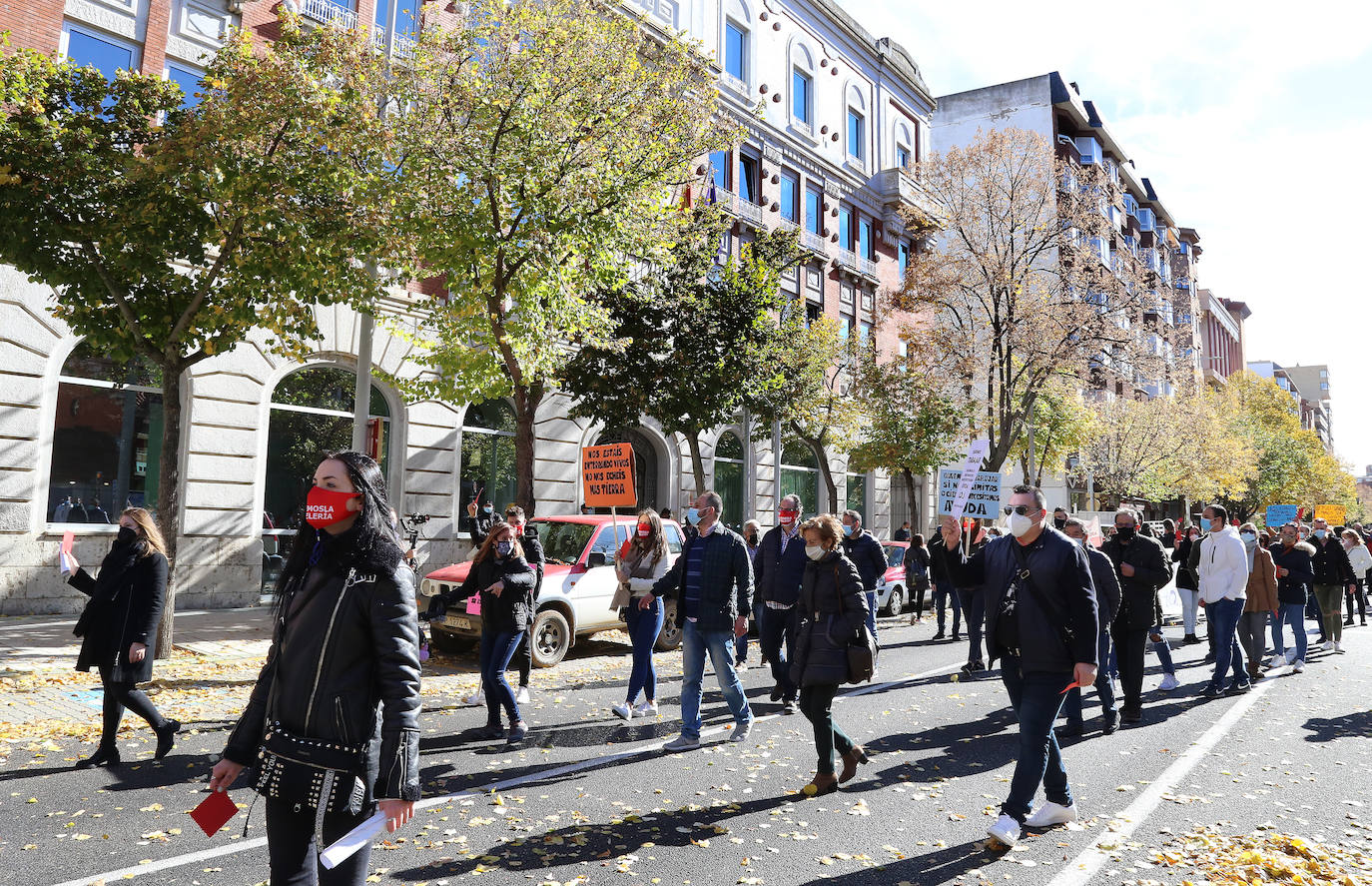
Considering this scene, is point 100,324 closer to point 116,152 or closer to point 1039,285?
point 116,152

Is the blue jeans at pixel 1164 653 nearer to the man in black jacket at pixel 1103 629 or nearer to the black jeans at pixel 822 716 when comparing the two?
the man in black jacket at pixel 1103 629

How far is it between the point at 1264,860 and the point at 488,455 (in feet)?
56.2

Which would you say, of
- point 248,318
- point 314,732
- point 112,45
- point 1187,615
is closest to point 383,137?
point 248,318

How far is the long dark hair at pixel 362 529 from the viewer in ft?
9.96

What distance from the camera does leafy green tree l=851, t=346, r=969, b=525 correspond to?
1004 inches

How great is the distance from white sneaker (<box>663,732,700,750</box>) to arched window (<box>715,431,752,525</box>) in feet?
62.4

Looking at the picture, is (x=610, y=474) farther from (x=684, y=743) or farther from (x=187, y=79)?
(x=187, y=79)

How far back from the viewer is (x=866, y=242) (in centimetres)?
3375

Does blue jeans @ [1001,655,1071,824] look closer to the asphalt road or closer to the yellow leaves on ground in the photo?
the asphalt road

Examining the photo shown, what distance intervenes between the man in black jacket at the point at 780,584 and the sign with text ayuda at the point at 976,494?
8710 millimetres

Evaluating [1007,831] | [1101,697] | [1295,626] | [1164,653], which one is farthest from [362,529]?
[1295,626]

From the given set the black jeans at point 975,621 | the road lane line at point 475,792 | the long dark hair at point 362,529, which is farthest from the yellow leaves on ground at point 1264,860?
the black jeans at point 975,621

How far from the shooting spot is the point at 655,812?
555cm

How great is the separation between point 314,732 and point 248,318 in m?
8.63
